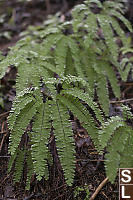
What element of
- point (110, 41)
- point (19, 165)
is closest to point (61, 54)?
point (110, 41)

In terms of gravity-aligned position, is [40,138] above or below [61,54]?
below

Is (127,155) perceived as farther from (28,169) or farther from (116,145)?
(28,169)

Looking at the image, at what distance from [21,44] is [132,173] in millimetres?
2566

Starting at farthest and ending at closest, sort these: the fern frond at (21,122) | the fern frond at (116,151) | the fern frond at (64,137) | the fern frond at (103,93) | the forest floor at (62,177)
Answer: the fern frond at (103,93), the forest floor at (62,177), the fern frond at (21,122), the fern frond at (64,137), the fern frond at (116,151)

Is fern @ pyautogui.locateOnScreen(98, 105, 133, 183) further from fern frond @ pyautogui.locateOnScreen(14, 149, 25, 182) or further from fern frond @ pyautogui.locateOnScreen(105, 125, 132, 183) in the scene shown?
fern frond @ pyautogui.locateOnScreen(14, 149, 25, 182)

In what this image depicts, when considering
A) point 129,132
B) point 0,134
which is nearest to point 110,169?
point 129,132

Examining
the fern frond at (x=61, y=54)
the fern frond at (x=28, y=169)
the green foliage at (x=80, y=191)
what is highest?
the fern frond at (x=61, y=54)

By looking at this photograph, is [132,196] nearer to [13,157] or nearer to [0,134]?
[13,157]

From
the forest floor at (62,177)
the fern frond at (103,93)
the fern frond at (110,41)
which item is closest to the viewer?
the forest floor at (62,177)

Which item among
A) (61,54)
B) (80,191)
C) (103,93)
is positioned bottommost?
(80,191)

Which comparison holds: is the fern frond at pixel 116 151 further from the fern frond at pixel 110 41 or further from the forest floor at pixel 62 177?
the fern frond at pixel 110 41

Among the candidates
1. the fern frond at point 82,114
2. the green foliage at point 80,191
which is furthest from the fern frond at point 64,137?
the green foliage at point 80,191

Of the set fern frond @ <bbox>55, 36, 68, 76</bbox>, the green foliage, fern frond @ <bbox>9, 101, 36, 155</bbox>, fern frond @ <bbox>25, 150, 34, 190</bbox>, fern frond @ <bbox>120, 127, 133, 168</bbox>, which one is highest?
fern frond @ <bbox>55, 36, 68, 76</bbox>

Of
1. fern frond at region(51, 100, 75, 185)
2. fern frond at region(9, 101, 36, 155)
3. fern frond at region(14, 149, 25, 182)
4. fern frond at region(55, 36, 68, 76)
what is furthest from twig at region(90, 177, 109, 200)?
fern frond at region(55, 36, 68, 76)
